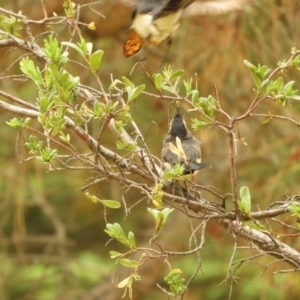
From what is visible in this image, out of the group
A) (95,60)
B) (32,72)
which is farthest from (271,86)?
(32,72)

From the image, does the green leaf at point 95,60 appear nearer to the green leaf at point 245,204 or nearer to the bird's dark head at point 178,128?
the green leaf at point 245,204

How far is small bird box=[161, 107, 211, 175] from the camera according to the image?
1729mm

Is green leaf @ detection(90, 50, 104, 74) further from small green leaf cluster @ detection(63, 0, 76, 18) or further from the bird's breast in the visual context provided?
the bird's breast

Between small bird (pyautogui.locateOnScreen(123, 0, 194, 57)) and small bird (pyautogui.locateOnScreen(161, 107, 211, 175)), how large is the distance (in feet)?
0.68

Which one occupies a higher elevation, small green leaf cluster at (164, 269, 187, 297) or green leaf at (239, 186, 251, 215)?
green leaf at (239, 186, 251, 215)

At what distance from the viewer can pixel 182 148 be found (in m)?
1.80

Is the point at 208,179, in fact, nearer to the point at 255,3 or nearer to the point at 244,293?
the point at 244,293

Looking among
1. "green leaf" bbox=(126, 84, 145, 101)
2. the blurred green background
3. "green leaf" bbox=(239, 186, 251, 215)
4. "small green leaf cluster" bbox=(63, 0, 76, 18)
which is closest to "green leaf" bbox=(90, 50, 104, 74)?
"green leaf" bbox=(126, 84, 145, 101)

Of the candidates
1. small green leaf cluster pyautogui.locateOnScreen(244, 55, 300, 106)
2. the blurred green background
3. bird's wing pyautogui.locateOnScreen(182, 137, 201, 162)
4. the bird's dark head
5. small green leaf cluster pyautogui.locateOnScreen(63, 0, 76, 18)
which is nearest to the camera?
small green leaf cluster pyautogui.locateOnScreen(244, 55, 300, 106)

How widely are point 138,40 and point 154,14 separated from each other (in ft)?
0.26

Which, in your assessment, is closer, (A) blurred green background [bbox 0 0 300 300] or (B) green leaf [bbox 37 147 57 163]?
(B) green leaf [bbox 37 147 57 163]

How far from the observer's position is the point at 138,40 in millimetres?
2096

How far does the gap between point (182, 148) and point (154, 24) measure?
413 millimetres

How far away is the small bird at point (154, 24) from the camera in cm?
205
